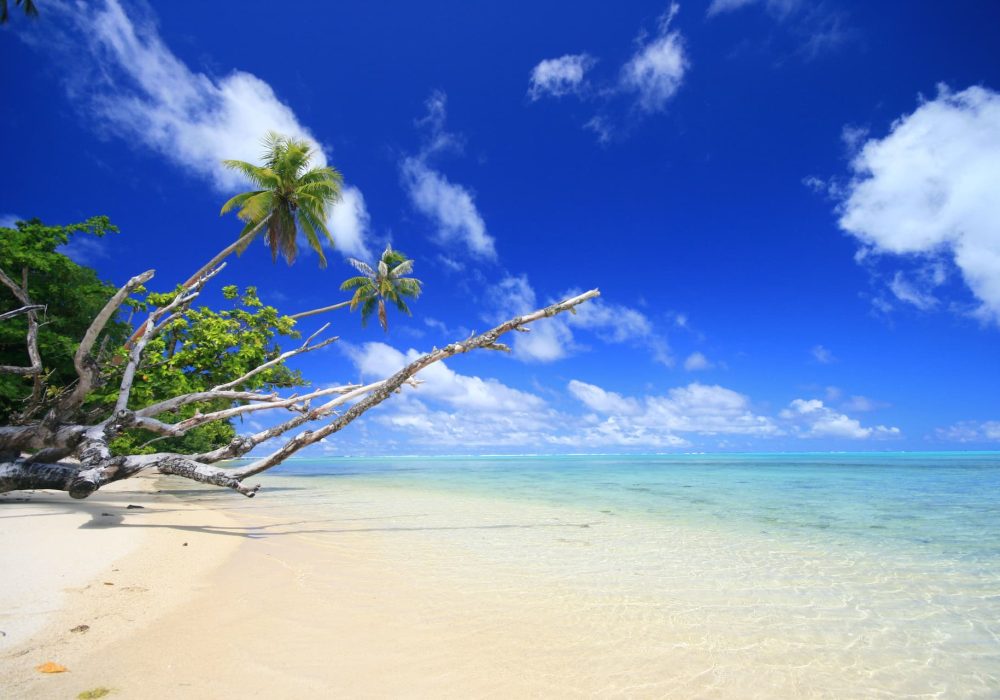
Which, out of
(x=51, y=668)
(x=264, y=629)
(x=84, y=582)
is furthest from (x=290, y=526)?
(x=51, y=668)

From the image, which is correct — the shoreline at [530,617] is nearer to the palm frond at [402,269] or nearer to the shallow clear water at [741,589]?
the shallow clear water at [741,589]

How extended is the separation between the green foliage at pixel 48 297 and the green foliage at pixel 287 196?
18.9 feet

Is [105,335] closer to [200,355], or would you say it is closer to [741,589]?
[200,355]

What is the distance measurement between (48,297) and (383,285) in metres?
19.3

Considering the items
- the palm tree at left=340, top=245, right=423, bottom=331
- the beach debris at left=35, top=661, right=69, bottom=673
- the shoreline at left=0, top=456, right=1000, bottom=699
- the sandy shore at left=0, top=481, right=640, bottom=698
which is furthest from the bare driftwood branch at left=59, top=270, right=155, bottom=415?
the palm tree at left=340, top=245, right=423, bottom=331

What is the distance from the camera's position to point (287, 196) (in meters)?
19.5

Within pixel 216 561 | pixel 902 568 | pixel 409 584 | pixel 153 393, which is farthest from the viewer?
pixel 153 393

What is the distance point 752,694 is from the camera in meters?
3.07

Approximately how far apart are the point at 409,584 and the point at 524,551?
2476 mm

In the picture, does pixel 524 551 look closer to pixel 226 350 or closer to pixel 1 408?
pixel 226 350

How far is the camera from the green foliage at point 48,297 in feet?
39.6

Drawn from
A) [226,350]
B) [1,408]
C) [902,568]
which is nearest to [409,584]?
[902,568]

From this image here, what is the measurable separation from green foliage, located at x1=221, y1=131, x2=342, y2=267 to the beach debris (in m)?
17.8

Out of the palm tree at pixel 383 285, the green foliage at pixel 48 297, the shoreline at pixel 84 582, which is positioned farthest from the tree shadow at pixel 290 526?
the palm tree at pixel 383 285
